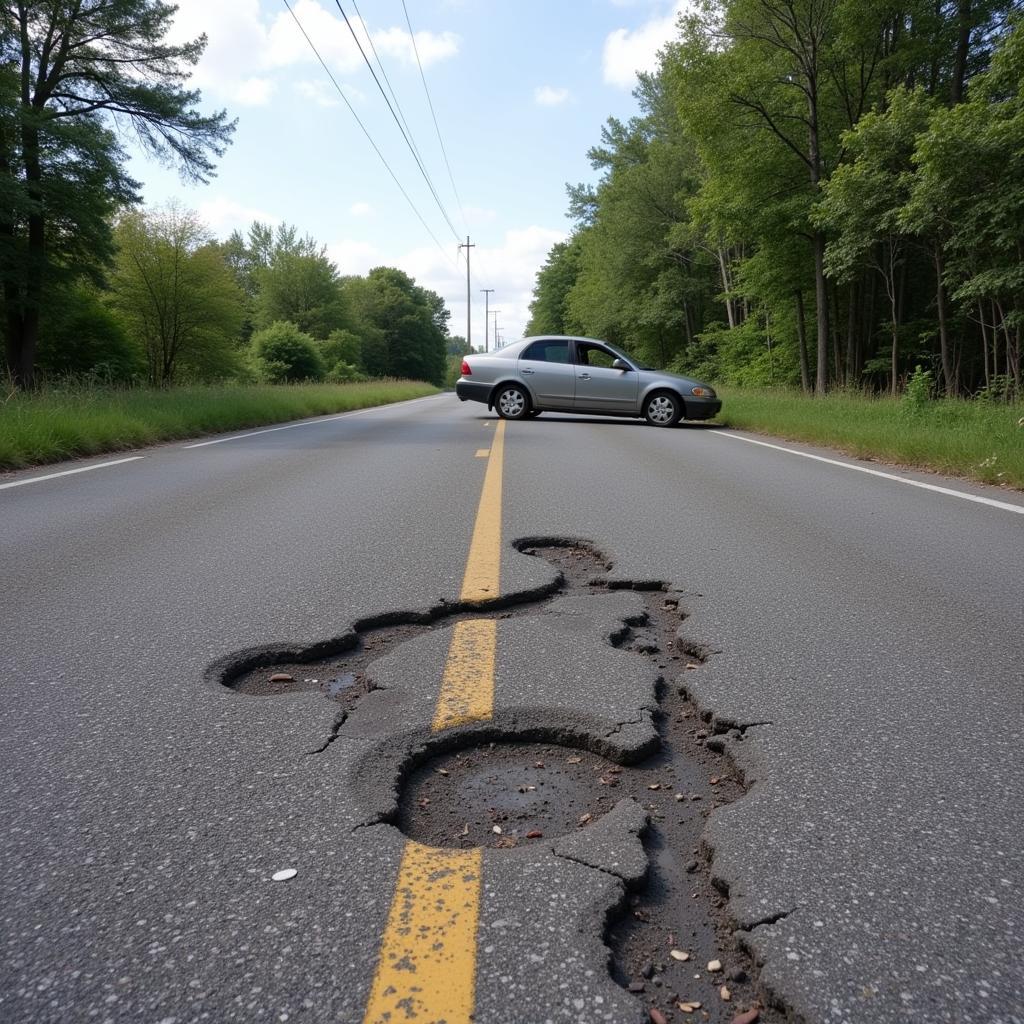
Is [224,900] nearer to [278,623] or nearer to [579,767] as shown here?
[579,767]

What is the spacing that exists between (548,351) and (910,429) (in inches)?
267

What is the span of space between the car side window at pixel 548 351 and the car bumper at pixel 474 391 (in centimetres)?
99

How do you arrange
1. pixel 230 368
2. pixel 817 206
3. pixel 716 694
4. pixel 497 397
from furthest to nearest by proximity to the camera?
pixel 230 368 < pixel 817 206 < pixel 497 397 < pixel 716 694

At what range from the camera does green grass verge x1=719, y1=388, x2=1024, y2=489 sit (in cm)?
780

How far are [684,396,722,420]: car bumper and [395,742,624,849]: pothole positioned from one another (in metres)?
12.5

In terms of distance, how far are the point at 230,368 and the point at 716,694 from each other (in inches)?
1769

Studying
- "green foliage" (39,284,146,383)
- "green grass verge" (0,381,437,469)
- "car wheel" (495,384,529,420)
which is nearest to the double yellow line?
"green grass verge" (0,381,437,469)

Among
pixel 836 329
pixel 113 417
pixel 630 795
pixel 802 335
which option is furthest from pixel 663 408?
pixel 836 329

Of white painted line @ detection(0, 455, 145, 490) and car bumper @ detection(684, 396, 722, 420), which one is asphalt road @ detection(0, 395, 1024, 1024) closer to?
white painted line @ detection(0, 455, 145, 490)

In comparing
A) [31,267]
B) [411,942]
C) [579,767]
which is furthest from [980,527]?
[31,267]

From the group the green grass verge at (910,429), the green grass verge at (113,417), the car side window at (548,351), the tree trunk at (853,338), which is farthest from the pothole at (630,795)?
the tree trunk at (853,338)

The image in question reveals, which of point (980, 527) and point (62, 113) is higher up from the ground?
point (62, 113)

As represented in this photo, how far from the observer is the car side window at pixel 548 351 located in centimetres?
1452

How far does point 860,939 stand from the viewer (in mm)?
1369
